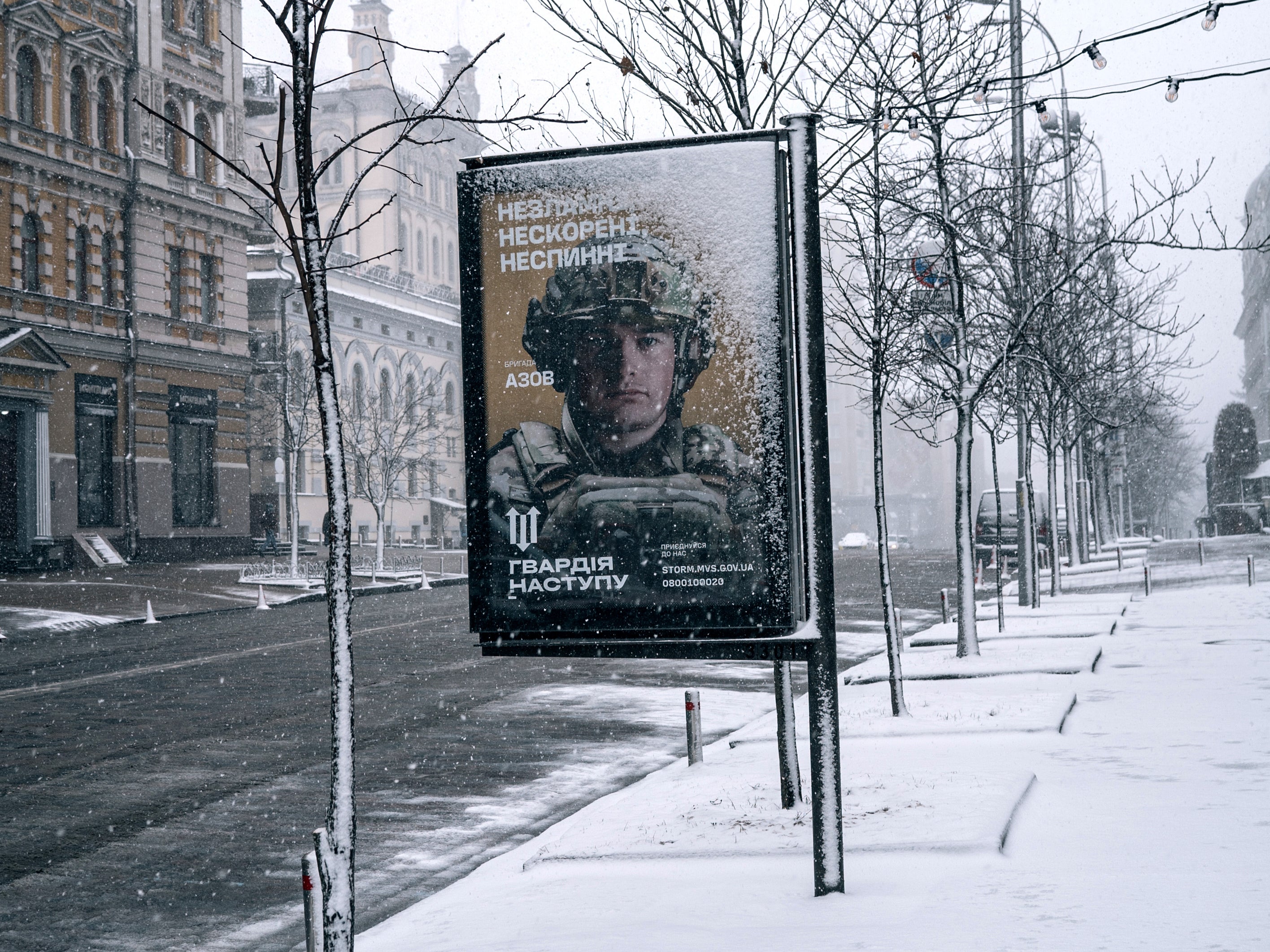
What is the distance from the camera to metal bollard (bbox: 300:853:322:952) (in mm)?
4883

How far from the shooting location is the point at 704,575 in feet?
20.4

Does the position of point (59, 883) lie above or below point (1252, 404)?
below

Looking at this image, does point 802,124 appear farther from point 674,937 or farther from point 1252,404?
point 1252,404

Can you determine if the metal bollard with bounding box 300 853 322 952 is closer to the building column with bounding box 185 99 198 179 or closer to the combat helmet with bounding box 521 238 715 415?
the combat helmet with bounding box 521 238 715 415

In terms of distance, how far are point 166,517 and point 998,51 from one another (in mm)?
35106

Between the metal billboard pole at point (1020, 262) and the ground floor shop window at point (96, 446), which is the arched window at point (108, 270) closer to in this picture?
the ground floor shop window at point (96, 446)

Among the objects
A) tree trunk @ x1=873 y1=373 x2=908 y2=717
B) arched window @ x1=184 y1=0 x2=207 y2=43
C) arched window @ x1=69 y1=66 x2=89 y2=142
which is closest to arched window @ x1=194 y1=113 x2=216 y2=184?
arched window @ x1=184 y1=0 x2=207 y2=43

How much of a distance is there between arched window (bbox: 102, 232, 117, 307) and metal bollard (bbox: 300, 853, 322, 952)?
40474 mm

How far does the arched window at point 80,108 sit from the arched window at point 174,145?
3.04m

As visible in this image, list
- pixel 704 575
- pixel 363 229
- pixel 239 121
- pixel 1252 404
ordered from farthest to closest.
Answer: pixel 1252 404 < pixel 363 229 < pixel 239 121 < pixel 704 575

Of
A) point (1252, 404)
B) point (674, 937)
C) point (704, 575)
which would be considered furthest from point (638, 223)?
point (1252, 404)

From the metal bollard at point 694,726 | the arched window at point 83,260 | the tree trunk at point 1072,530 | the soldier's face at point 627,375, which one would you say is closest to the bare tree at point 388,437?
the arched window at point 83,260

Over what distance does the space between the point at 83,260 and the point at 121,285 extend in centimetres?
145

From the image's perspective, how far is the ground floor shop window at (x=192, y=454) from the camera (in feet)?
147
